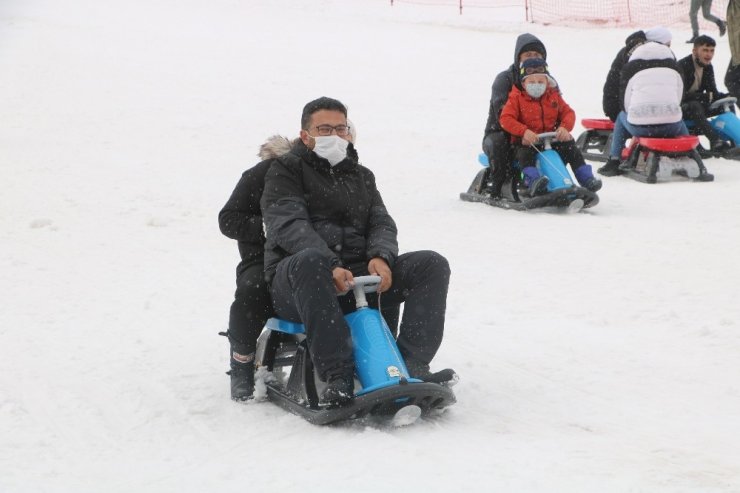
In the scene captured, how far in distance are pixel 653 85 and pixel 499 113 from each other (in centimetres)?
229

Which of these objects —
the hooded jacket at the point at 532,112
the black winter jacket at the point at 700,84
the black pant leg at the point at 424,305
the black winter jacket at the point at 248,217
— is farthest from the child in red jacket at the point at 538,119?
the black pant leg at the point at 424,305

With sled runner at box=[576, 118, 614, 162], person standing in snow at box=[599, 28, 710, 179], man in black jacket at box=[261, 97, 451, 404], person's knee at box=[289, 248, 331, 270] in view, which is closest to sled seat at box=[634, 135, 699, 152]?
person standing in snow at box=[599, 28, 710, 179]

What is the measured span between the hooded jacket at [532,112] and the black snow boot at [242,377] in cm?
540

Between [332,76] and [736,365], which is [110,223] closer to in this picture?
[736,365]

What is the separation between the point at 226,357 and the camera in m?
5.84

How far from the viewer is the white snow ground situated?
4.07m

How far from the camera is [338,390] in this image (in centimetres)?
444

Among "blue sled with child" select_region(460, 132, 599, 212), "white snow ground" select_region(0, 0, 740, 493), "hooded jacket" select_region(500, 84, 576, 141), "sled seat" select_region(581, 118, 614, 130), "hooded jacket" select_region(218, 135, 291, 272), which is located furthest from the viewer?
"sled seat" select_region(581, 118, 614, 130)

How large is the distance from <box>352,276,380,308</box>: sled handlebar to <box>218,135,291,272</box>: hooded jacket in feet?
2.04

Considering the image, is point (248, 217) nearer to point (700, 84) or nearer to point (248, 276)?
point (248, 276)

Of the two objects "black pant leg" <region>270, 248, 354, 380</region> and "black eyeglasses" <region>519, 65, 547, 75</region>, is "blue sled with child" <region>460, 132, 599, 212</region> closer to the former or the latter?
"black eyeglasses" <region>519, 65, 547, 75</region>

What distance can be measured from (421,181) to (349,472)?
846 cm

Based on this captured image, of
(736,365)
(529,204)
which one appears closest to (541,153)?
(529,204)

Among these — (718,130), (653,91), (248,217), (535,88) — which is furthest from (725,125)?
(248,217)
